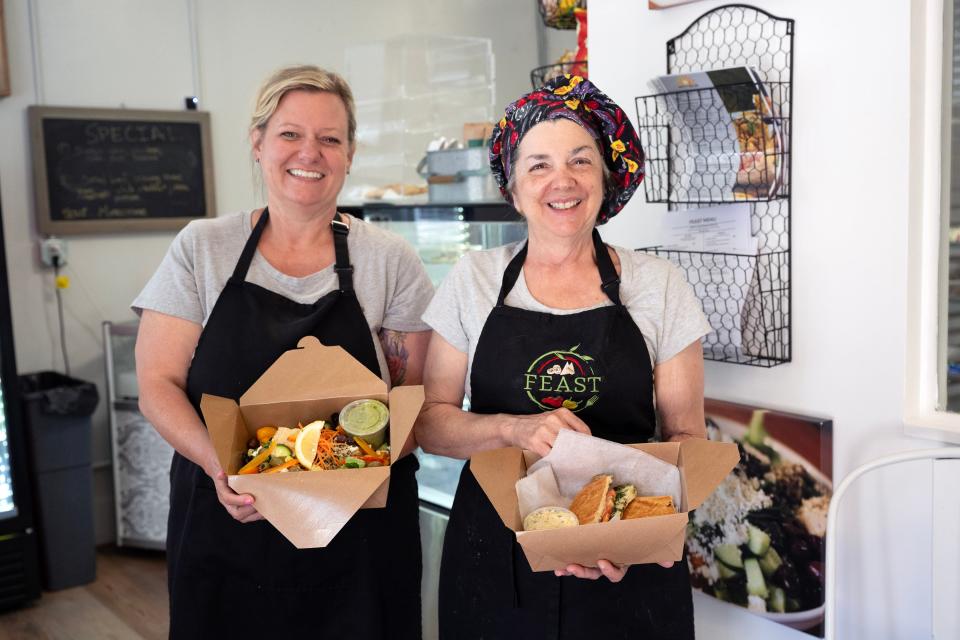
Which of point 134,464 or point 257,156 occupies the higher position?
point 257,156

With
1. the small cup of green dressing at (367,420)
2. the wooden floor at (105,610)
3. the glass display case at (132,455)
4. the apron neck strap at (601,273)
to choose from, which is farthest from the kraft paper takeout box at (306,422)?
the glass display case at (132,455)

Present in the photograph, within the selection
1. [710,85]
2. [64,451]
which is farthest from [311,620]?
[64,451]

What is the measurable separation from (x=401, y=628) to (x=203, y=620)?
1.24ft

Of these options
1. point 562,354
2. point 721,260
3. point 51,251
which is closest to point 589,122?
point 562,354

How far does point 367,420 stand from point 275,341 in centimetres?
28

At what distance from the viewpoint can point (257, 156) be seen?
1.81m

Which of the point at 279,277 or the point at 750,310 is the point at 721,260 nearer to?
the point at 750,310

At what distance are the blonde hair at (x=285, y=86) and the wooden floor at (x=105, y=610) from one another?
220cm

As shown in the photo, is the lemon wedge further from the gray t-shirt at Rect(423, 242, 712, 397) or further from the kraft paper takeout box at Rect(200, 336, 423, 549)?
the gray t-shirt at Rect(423, 242, 712, 397)

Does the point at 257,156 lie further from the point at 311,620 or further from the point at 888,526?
the point at 888,526

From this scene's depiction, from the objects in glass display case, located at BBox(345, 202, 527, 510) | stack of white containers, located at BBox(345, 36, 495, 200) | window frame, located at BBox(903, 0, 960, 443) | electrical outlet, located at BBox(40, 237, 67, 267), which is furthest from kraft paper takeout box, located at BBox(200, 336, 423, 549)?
stack of white containers, located at BBox(345, 36, 495, 200)

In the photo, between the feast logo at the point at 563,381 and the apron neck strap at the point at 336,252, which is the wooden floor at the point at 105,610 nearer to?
the apron neck strap at the point at 336,252

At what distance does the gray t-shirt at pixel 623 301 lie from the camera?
162 centimetres

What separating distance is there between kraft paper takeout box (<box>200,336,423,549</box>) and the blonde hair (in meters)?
0.43
